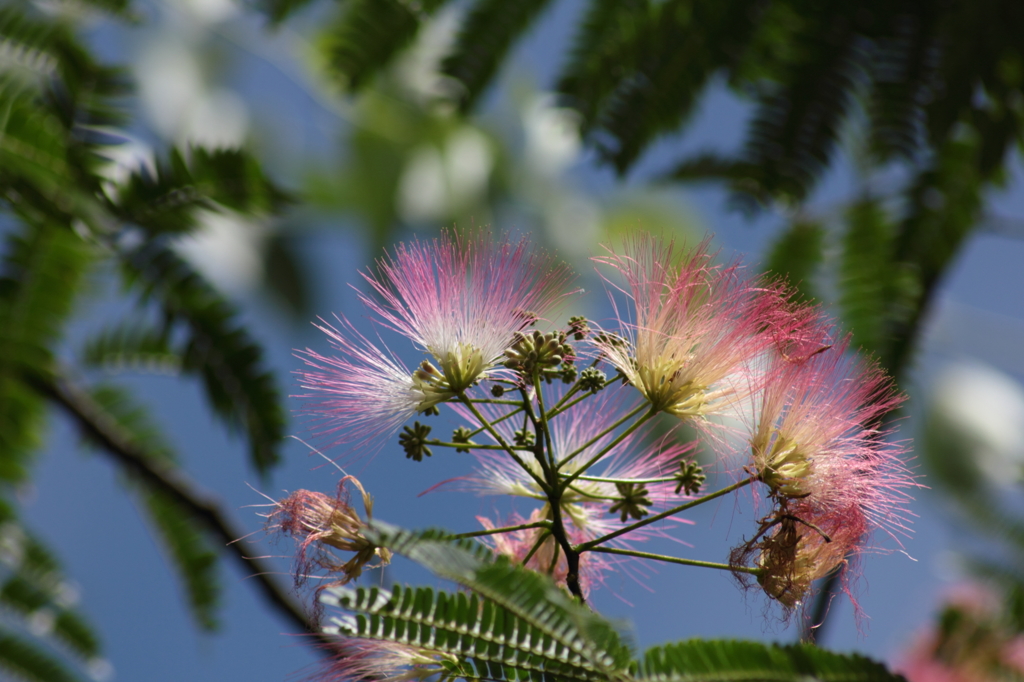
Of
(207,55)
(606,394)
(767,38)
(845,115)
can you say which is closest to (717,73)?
(767,38)

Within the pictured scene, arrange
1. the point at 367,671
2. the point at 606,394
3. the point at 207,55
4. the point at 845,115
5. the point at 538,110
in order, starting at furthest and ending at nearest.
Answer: the point at 207,55, the point at 538,110, the point at 845,115, the point at 606,394, the point at 367,671

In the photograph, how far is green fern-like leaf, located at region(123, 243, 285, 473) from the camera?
3570 mm

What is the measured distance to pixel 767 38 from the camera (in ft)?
11.5

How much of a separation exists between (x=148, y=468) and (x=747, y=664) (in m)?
3.40

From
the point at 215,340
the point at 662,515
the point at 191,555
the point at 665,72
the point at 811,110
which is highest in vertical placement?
the point at 665,72

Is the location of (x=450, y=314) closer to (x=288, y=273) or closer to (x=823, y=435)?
(x=823, y=435)

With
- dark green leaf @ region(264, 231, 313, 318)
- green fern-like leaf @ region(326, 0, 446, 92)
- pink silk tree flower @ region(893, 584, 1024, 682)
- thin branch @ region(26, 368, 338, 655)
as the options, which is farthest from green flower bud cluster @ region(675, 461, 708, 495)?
dark green leaf @ region(264, 231, 313, 318)

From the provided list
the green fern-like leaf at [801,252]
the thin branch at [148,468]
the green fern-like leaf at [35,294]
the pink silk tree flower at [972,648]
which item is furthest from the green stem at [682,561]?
the pink silk tree flower at [972,648]

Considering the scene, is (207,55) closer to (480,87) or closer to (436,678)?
(480,87)

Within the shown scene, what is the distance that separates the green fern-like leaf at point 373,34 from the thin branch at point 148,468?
1.96m

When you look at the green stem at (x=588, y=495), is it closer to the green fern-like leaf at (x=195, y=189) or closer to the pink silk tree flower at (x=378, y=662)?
the pink silk tree flower at (x=378, y=662)

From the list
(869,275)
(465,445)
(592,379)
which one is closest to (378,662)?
(465,445)

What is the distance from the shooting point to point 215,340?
363cm

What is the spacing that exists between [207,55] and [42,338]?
36.5ft
